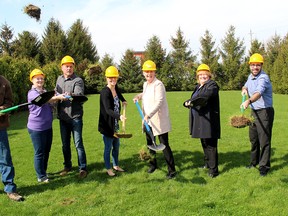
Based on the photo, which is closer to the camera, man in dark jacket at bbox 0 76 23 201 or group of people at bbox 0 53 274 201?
man in dark jacket at bbox 0 76 23 201

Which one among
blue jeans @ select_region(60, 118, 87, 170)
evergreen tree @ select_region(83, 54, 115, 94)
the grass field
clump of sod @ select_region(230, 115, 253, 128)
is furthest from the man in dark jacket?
evergreen tree @ select_region(83, 54, 115, 94)

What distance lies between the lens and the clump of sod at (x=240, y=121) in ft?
18.9

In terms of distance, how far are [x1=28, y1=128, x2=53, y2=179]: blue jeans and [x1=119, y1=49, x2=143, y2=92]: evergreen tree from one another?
33.8 metres

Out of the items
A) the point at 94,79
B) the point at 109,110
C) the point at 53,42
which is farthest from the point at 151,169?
the point at 53,42

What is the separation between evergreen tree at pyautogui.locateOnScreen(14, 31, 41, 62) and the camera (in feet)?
125

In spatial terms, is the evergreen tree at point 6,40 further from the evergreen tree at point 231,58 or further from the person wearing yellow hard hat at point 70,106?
the person wearing yellow hard hat at point 70,106

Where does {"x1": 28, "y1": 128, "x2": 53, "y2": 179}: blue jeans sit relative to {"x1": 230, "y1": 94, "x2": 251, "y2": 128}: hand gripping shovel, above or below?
below

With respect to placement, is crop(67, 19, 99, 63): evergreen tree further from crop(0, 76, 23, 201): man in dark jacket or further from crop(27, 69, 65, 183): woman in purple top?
crop(0, 76, 23, 201): man in dark jacket

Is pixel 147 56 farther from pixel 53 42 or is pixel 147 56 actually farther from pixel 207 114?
pixel 207 114

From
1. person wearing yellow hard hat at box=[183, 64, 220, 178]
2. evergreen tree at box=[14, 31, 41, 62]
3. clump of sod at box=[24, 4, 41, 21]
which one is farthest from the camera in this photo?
evergreen tree at box=[14, 31, 41, 62]

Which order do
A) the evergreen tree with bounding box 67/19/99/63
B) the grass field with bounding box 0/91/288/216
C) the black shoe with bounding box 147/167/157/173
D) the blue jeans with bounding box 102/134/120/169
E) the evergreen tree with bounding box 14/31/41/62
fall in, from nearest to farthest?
the grass field with bounding box 0/91/288/216, the blue jeans with bounding box 102/134/120/169, the black shoe with bounding box 147/167/157/173, the evergreen tree with bounding box 14/31/41/62, the evergreen tree with bounding box 67/19/99/63

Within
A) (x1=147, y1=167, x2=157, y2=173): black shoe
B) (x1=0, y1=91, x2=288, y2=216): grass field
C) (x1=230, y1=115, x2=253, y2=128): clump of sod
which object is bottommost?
(x1=0, y1=91, x2=288, y2=216): grass field

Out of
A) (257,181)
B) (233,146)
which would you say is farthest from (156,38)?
(257,181)

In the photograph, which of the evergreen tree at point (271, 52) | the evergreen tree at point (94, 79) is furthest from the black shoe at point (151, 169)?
the evergreen tree at point (271, 52)
